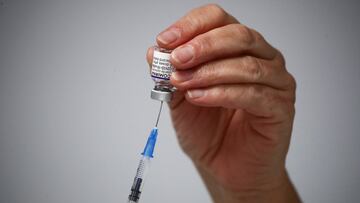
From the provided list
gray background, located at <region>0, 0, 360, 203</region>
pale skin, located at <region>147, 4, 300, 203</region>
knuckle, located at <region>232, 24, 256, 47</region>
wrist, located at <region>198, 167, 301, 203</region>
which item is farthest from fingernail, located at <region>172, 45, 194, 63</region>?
gray background, located at <region>0, 0, 360, 203</region>

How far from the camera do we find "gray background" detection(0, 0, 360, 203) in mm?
1425

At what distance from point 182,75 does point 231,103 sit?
0.42 feet

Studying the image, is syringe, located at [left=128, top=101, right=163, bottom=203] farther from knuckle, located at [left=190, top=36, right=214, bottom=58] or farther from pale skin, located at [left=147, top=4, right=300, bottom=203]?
knuckle, located at [left=190, top=36, right=214, bottom=58]

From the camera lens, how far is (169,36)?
2.36 ft

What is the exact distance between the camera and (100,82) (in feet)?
4.79

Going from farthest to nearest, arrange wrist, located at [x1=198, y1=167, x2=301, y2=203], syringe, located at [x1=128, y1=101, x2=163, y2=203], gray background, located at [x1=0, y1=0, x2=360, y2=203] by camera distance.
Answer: gray background, located at [x1=0, y1=0, x2=360, y2=203], wrist, located at [x1=198, y1=167, x2=301, y2=203], syringe, located at [x1=128, y1=101, x2=163, y2=203]

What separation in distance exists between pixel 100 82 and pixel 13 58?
37cm

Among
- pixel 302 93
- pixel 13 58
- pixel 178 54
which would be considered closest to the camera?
pixel 178 54

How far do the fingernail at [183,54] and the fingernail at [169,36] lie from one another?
0.14 ft

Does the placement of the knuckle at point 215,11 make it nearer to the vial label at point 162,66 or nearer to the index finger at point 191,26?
the index finger at point 191,26

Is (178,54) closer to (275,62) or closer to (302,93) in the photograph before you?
(275,62)

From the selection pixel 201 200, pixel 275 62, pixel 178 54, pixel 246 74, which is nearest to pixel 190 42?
pixel 178 54

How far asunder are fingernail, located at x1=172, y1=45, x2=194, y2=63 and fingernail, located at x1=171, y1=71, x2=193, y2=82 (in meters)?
0.03

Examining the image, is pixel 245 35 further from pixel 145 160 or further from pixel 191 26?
pixel 145 160
